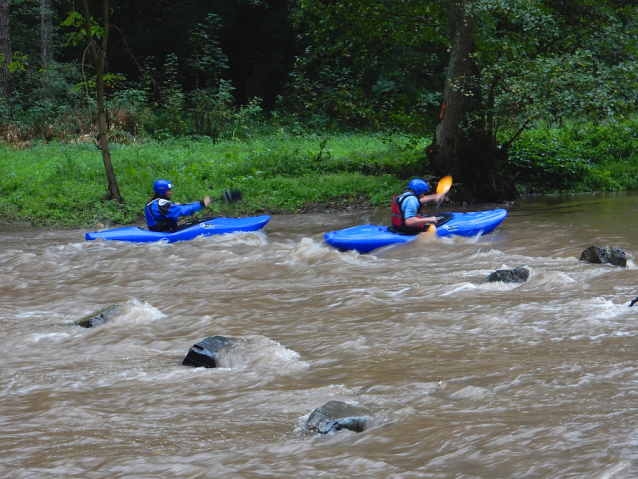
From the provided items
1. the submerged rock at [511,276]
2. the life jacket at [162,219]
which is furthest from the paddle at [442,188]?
the life jacket at [162,219]

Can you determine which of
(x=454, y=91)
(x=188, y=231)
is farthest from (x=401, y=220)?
(x=454, y=91)

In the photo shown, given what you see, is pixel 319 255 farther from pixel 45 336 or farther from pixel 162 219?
pixel 45 336

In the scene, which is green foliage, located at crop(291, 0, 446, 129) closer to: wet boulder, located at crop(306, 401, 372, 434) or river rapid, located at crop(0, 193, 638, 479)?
river rapid, located at crop(0, 193, 638, 479)

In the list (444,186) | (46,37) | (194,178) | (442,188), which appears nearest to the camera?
(444,186)

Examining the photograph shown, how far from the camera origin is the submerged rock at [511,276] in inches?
244

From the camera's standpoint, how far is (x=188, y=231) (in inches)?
375

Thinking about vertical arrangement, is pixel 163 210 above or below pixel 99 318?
above

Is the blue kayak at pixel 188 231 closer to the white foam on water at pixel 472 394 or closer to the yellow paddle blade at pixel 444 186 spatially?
the yellow paddle blade at pixel 444 186

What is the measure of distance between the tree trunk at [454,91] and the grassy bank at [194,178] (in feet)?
3.49

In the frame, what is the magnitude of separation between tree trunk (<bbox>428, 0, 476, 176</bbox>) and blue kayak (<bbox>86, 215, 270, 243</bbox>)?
380cm

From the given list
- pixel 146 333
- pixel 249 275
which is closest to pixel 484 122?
pixel 249 275

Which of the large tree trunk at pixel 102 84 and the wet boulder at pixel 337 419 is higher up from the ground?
the large tree trunk at pixel 102 84

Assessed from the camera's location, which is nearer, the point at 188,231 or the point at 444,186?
the point at 188,231

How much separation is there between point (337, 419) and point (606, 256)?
4418mm
